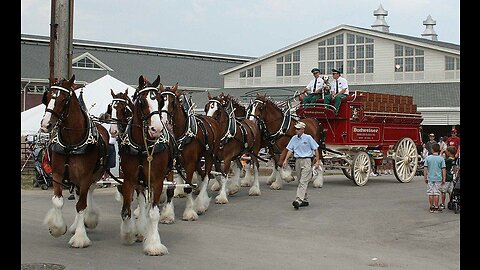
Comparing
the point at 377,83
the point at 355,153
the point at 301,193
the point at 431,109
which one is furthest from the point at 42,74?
the point at 301,193

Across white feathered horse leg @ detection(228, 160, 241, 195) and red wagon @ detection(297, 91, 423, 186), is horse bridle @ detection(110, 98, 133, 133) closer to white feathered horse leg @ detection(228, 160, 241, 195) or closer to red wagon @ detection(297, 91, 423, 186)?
white feathered horse leg @ detection(228, 160, 241, 195)

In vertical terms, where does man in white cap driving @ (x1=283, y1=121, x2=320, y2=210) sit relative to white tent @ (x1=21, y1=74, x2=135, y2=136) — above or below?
below

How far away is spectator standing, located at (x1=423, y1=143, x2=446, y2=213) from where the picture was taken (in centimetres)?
1412

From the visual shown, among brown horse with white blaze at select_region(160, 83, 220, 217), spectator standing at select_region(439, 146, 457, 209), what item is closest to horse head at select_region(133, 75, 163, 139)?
brown horse with white blaze at select_region(160, 83, 220, 217)

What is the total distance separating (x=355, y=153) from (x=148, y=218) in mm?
Answer: 10270

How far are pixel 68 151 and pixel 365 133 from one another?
10833 millimetres

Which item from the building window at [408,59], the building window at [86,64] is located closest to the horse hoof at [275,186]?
the building window at [408,59]

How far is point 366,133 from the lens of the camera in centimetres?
1959

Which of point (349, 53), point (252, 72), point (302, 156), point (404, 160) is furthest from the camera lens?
point (252, 72)

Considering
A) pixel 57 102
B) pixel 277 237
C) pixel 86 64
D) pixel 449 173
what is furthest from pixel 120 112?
pixel 86 64

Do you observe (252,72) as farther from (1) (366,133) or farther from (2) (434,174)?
(2) (434,174)

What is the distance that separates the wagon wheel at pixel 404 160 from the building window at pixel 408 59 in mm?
23616

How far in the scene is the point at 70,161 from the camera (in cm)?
1059
